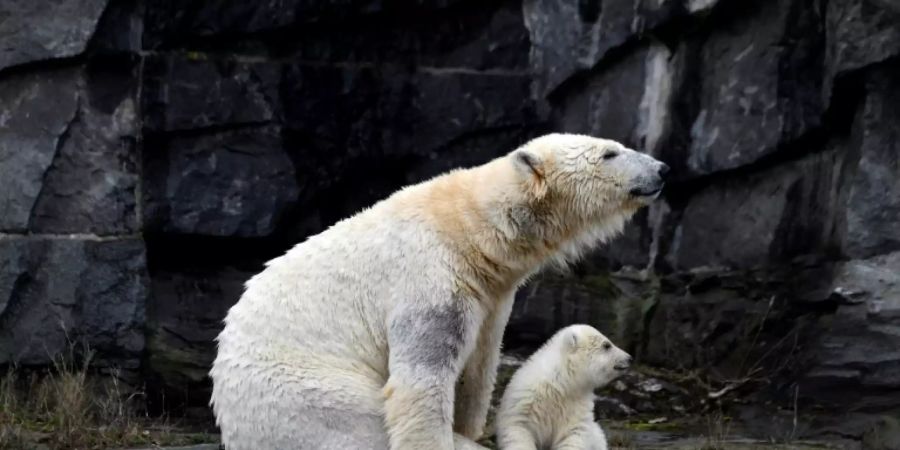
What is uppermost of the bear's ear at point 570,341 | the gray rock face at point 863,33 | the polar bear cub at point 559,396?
the gray rock face at point 863,33

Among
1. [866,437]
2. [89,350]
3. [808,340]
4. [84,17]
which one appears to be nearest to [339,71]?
[84,17]

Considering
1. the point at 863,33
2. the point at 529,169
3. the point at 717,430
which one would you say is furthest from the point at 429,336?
the point at 863,33

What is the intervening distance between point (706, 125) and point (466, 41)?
1.38 m

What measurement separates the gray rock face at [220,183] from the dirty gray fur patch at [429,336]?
3.15m

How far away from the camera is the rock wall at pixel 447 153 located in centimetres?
732

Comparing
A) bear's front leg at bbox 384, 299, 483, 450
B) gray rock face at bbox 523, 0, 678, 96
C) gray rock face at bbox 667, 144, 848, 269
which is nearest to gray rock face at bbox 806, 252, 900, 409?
gray rock face at bbox 667, 144, 848, 269

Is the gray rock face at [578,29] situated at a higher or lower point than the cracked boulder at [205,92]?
higher

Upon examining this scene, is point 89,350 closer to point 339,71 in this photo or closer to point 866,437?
point 339,71

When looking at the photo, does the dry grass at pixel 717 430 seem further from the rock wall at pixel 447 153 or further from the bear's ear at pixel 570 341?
the bear's ear at pixel 570 341

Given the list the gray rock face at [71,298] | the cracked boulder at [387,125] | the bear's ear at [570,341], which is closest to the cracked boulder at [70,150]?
the gray rock face at [71,298]

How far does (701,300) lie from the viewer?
780cm

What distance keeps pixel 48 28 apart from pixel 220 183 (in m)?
1.15

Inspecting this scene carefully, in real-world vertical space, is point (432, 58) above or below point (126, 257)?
above

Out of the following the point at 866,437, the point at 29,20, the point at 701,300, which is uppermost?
the point at 29,20
